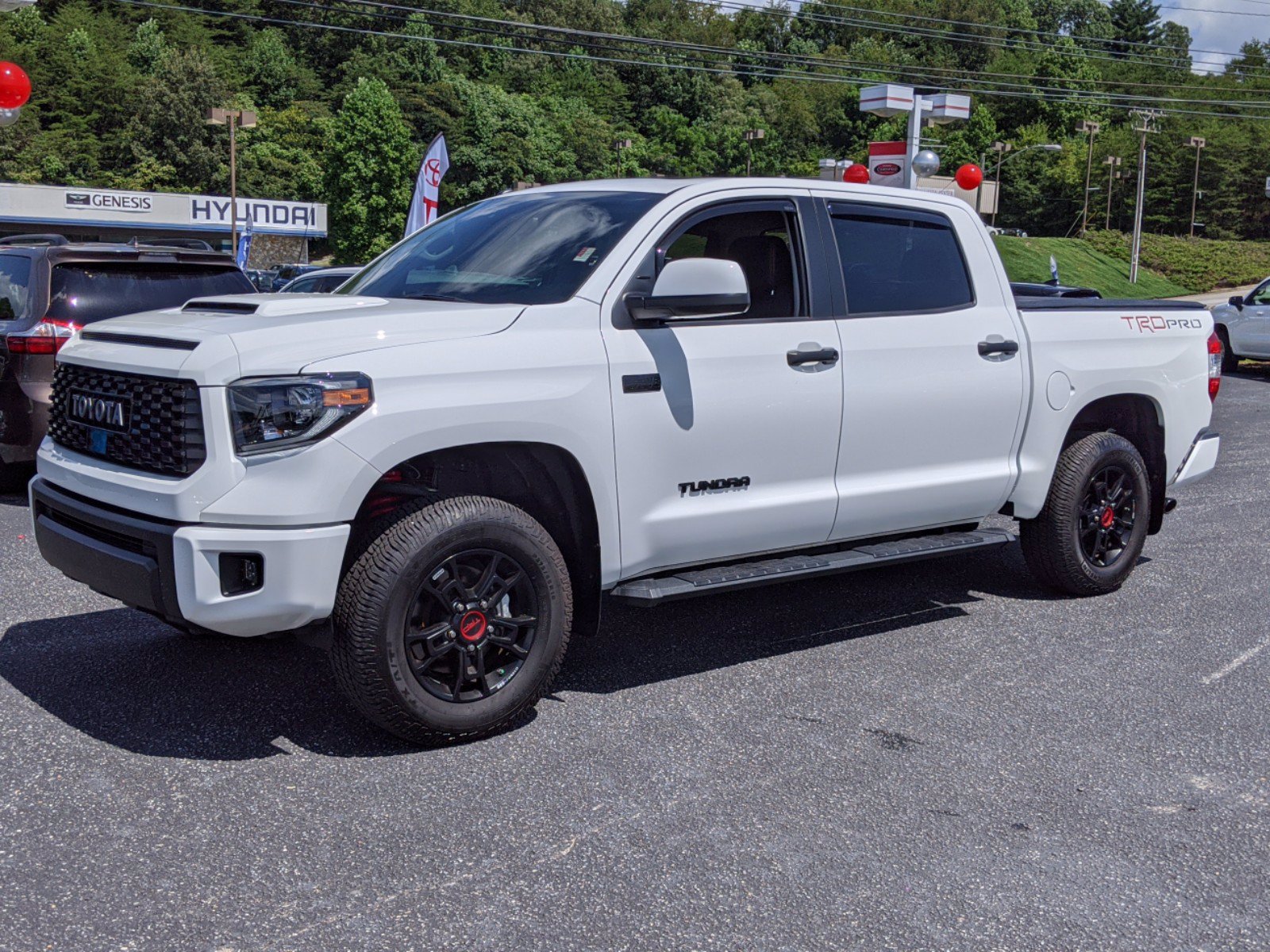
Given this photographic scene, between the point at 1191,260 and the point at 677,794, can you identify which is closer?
the point at 677,794

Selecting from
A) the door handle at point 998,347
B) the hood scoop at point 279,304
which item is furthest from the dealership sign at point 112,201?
the door handle at point 998,347


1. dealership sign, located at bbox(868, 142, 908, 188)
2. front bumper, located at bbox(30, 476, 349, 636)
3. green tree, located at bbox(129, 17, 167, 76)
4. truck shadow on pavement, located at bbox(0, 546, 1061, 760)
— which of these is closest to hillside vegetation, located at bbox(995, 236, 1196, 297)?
dealership sign, located at bbox(868, 142, 908, 188)

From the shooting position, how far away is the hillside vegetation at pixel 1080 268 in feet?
148

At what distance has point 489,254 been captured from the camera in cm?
516

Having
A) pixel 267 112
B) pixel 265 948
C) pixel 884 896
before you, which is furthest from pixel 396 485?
pixel 267 112

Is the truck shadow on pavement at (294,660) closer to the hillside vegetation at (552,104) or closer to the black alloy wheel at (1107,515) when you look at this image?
the black alloy wheel at (1107,515)

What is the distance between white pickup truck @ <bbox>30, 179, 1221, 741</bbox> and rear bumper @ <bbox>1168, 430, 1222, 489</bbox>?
2.69 feet

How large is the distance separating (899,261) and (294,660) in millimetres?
3099

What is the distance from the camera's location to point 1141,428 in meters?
6.84

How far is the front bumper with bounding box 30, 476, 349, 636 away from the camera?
392 cm

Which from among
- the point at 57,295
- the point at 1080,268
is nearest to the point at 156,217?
the point at 1080,268

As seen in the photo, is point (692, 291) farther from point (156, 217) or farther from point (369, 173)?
point (369, 173)

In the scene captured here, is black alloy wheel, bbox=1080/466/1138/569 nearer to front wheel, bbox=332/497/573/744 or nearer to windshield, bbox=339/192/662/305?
windshield, bbox=339/192/662/305

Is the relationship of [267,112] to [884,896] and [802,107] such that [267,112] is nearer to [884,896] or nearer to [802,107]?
[802,107]
